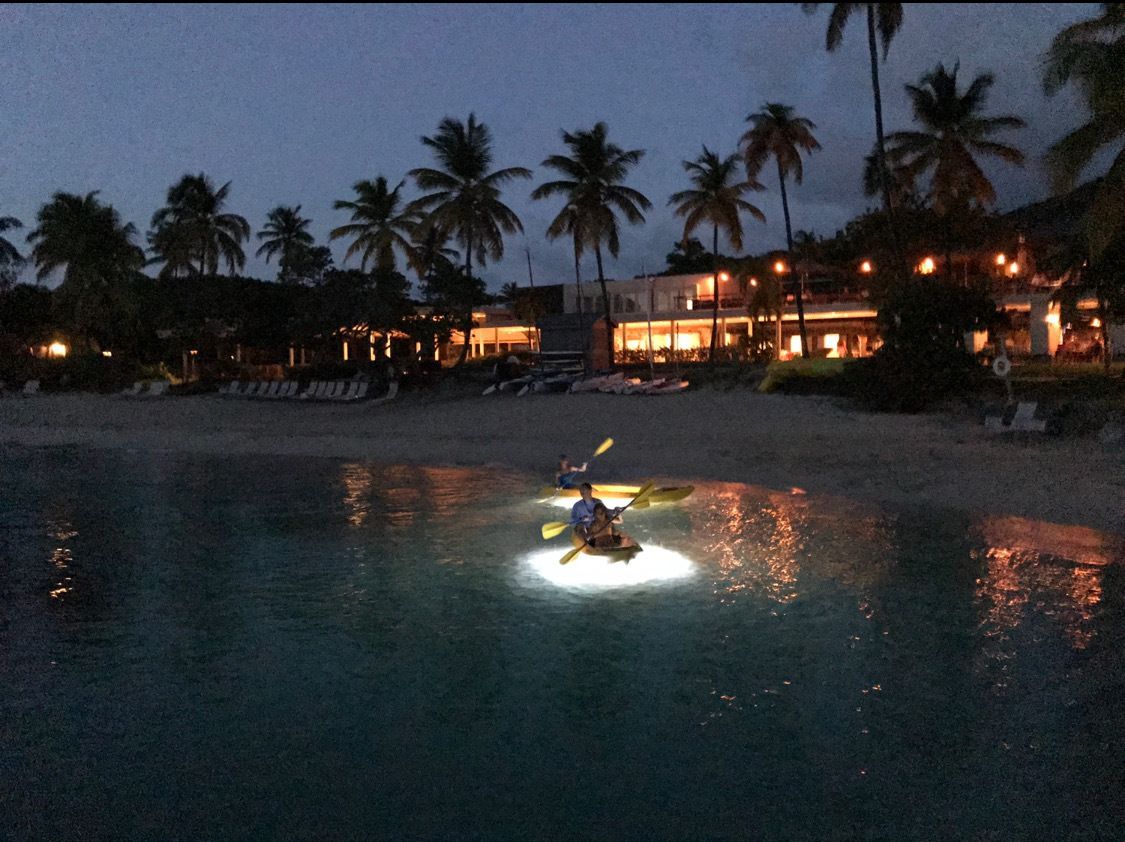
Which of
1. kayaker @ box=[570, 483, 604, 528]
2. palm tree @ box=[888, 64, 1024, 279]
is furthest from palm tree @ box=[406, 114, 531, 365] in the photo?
kayaker @ box=[570, 483, 604, 528]

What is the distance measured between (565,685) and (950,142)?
105ft

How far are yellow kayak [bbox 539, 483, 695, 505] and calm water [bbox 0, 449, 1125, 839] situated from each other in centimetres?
50

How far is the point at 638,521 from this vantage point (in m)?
13.9

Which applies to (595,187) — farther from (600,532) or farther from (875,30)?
(600,532)

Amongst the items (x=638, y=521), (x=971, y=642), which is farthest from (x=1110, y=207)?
(x=971, y=642)

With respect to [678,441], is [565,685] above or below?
below

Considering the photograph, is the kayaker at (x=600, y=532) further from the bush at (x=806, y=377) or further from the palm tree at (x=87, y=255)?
the palm tree at (x=87, y=255)

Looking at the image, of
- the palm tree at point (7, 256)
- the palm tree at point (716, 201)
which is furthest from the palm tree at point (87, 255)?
the palm tree at point (716, 201)

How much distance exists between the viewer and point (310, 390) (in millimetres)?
35062

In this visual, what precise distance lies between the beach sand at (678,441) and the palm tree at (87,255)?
9.13 meters

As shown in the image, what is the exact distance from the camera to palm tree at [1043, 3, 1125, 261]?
15.1 meters

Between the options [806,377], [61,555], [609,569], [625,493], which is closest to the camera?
[609,569]

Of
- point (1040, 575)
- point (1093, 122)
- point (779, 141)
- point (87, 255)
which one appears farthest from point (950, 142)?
point (87, 255)

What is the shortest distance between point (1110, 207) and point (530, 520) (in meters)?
11.2
